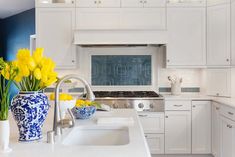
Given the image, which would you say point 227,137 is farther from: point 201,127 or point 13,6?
point 13,6

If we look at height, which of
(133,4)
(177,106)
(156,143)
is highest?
(133,4)

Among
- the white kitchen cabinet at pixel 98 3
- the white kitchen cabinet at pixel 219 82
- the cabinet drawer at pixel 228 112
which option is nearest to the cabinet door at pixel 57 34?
the white kitchen cabinet at pixel 98 3

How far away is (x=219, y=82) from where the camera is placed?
4.15m

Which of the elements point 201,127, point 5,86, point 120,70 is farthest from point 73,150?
point 120,70

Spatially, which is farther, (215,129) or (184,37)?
(184,37)

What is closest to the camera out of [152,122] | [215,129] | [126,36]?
[215,129]

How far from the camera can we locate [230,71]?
4.02 m

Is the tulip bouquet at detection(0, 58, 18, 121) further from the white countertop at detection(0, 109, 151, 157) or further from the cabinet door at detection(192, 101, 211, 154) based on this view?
the cabinet door at detection(192, 101, 211, 154)

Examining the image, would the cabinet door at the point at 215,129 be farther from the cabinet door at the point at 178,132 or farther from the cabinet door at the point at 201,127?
the cabinet door at the point at 178,132

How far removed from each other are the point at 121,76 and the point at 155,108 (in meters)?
0.97

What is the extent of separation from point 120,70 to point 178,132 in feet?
4.64

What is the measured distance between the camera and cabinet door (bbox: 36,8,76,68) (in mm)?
4312

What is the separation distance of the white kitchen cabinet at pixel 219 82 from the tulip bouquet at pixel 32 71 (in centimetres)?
330

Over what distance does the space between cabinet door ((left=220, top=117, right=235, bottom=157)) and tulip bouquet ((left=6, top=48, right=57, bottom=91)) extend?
254cm
